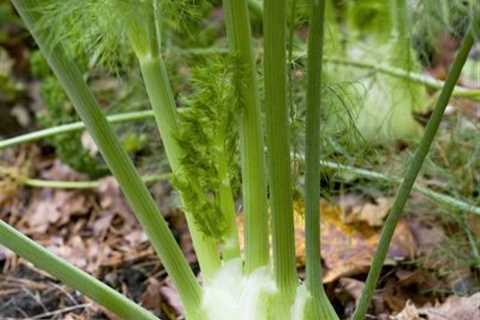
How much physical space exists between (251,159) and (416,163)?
0.17 meters

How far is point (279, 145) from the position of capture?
2.36 ft

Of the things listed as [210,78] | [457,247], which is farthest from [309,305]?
[457,247]

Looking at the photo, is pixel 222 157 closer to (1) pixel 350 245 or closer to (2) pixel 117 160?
(2) pixel 117 160

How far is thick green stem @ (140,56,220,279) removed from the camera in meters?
0.84

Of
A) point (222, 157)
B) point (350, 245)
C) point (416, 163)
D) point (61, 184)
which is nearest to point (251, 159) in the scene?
point (222, 157)

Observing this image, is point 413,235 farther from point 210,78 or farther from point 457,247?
point 210,78

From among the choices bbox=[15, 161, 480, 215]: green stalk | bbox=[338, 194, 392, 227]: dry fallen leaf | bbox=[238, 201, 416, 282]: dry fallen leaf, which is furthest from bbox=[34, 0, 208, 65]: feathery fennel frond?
bbox=[338, 194, 392, 227]: dry fallen leaf

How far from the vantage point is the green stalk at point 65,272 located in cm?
74

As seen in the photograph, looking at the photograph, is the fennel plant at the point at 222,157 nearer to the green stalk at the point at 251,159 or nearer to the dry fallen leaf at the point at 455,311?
the green stalk at the point at 251,159

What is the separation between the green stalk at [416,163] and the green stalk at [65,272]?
222 mm

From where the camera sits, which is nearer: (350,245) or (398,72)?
(350,245)

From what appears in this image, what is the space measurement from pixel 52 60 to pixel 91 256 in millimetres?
679

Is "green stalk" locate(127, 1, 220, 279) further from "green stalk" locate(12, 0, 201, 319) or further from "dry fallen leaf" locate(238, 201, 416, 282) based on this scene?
"dry fallen leaf" locate(238, 201, 416, 282)

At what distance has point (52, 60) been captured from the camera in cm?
73
